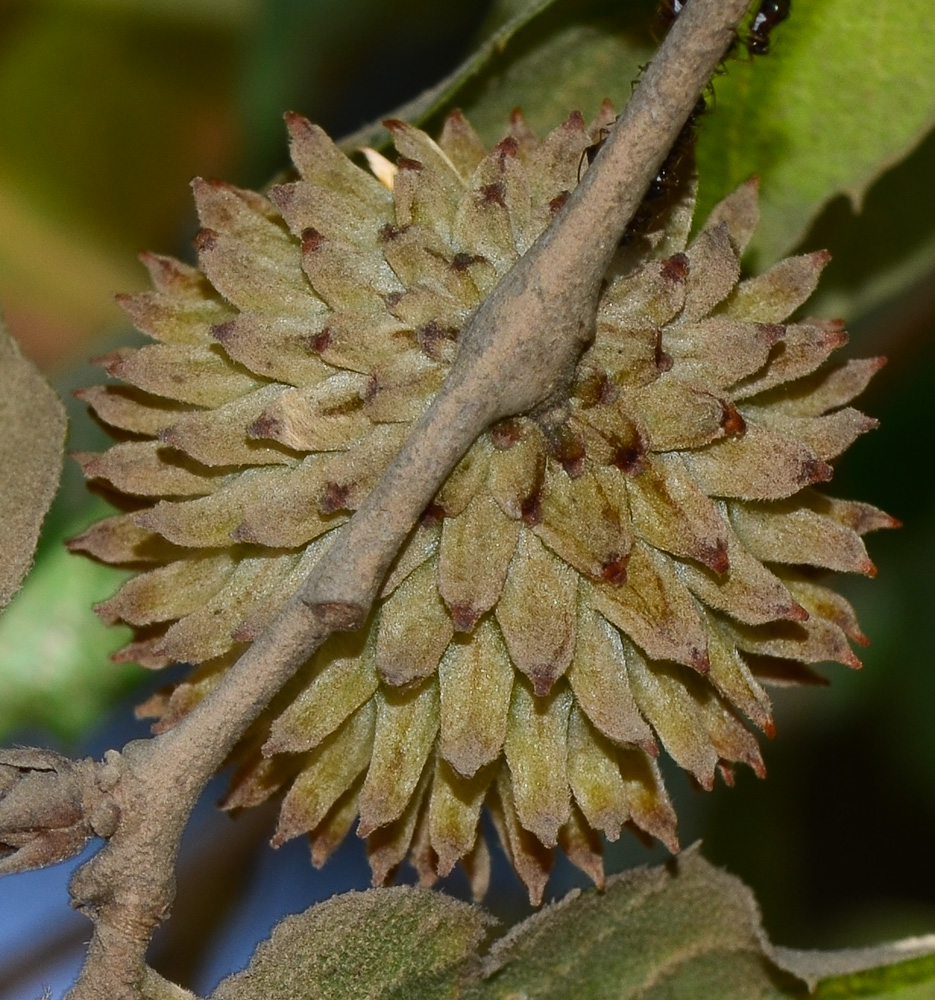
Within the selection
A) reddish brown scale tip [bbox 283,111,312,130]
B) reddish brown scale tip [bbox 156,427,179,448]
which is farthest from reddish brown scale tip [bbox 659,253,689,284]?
reddish brown scale tip [bbox 156,427,179,448]

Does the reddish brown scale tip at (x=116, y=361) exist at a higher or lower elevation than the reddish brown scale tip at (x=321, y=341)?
higher

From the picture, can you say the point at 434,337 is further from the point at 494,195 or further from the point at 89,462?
the point at 89,462

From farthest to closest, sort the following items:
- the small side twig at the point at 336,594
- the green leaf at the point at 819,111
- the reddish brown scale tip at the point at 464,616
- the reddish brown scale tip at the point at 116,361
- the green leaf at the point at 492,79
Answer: the green leaf at the point at 819,111 → the green leaf at the point at 492,79 → the reddish brown scale tip at the point at 116,361 → the reddish brown scale tip at the point at 464,616 → the small side twig at the point at 336,594

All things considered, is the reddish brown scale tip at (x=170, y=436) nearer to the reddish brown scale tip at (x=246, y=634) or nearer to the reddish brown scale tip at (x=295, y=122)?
the reddish brown scale tip at (x=246, y=634)

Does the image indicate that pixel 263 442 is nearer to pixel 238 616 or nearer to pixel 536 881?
pixel 238 616

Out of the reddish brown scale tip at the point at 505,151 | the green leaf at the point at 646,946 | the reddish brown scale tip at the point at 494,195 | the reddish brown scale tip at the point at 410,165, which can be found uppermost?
the reddish brown scale tip at the point at 410,165

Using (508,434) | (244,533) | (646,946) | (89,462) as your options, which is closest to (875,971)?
(646,946)

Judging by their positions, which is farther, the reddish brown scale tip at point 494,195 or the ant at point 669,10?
the ant at point 669,10

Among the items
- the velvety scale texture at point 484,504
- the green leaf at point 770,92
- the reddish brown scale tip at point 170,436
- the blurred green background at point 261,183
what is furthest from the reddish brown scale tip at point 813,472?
the blurred green background at point 261,183
